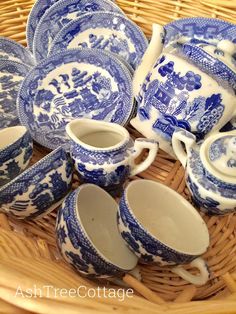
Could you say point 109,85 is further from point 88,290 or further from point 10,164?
point 88,290

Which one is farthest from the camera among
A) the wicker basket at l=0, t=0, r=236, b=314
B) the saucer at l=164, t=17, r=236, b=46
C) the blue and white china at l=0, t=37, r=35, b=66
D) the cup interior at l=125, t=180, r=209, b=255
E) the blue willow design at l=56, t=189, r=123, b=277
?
the blue and white china at l=0, t=37, r=35, b=66

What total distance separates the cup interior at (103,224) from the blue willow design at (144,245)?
0.12 feet

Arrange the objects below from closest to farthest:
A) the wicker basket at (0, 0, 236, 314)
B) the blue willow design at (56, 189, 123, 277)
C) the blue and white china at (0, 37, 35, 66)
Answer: the wicker basket at (0, 0, 236, 314), the blue willow design at (56, 189, 123, 277), the blue and white china at (0, 37, 35, 66)

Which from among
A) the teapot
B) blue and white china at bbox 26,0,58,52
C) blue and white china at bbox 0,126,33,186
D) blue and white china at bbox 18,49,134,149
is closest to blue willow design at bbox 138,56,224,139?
the teapot

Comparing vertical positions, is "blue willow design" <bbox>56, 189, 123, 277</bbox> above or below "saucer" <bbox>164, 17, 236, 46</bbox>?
below

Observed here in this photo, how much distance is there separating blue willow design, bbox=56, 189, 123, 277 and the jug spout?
267 millimetres

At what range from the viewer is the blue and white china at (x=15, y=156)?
778 mm

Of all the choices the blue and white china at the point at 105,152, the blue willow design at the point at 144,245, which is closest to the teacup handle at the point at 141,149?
the blue and white china at the point at 105,152

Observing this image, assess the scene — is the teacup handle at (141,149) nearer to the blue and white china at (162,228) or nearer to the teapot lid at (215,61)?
the blue and white china at (162,228)

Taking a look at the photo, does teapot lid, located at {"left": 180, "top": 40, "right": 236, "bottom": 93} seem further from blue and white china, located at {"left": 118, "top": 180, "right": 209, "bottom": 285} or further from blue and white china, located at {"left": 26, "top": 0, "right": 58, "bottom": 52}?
blue and white china, located at {"left": 26, "top": 0, "right": 58, "bottom": 52}

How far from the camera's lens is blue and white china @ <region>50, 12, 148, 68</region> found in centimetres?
101

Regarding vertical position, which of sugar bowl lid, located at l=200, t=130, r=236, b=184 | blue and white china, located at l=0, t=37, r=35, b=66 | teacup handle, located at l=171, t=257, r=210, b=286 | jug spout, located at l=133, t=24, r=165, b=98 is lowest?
teacup handle, located at l=171, t=257, r=210, b=286

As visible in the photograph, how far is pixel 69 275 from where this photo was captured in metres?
0.65

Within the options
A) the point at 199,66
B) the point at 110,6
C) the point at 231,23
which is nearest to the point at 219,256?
the point at 199,66
